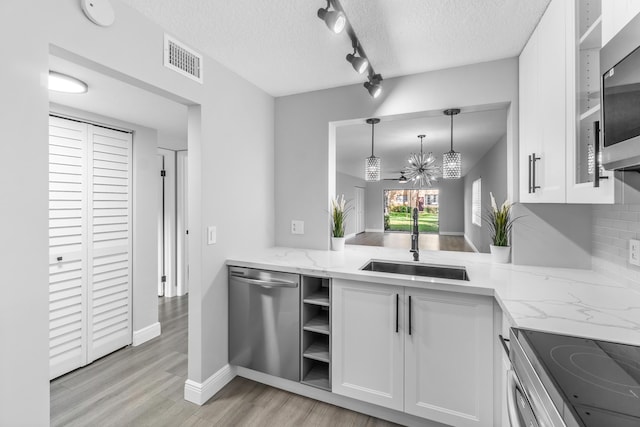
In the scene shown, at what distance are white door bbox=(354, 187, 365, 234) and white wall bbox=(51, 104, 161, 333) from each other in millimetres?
8081

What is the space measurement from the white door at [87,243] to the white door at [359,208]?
8417 mm

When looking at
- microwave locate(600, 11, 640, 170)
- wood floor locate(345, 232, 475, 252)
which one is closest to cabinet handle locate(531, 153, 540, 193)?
microwave locate(600, 11, 640, 170)

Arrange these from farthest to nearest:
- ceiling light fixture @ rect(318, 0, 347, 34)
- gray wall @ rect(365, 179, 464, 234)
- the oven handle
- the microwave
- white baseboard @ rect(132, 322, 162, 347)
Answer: gray wall @ rect(365, 179, 464, 234) < white baseboard @ rect(132, 322, 162, 347) < ceiling light fixture @ rect(318, 0, 347, 34) < the oven handle < the microwave

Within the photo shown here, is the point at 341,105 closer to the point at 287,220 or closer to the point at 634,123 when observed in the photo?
the point at 287,220

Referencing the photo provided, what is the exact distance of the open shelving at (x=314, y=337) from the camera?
1.87 meters

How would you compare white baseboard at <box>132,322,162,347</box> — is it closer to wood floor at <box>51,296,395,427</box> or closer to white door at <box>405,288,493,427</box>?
wood floor at <box>51,296,395,427</box>

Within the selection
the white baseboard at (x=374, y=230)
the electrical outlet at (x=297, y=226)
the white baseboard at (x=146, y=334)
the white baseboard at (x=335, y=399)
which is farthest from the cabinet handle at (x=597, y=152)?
the white baseboard at (x=374, y=230)

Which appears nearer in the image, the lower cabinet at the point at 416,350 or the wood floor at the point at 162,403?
the lower cabinet at the point at 416,350

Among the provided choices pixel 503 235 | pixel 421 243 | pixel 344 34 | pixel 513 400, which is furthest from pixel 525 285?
pixel 421 243

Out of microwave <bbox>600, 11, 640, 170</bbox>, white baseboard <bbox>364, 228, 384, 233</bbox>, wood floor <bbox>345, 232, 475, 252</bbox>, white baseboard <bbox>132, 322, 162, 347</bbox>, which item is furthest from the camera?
white baseboard <bbox>364, 228, 384, 233</bbox>

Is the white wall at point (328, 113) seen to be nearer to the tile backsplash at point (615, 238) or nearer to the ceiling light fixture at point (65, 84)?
the tile backsplash at point (615, 238)

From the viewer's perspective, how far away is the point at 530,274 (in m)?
1.70

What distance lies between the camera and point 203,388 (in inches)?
75.4

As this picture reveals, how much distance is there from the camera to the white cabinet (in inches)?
51.7
